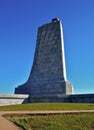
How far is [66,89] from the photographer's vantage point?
30828 millimetres

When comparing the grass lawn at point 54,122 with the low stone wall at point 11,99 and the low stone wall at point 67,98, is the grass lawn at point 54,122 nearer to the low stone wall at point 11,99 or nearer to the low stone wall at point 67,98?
the low stone wall at point 67,98

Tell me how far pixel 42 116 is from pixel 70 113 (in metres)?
1.77

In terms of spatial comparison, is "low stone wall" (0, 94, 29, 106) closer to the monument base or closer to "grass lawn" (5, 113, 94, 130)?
the monument base

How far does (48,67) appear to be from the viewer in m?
34.6

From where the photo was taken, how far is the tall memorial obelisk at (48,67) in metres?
32.2

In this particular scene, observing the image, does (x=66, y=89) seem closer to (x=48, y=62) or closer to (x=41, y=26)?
(x=48, y=62)

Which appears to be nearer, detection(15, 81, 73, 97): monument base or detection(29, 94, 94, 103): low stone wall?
detection(29, 94, 94, 103): low stone wall

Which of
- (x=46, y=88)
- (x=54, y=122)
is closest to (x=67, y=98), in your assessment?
(x=46, y=88)

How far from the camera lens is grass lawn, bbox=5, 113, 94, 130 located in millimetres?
10859

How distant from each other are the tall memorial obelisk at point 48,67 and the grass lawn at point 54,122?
726 inches

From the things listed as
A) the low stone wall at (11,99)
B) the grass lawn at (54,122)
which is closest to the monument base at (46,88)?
the low stone wall at (11,99)

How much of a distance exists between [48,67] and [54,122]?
23.2 metres

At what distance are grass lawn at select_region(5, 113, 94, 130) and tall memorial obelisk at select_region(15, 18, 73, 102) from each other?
18.4 meters

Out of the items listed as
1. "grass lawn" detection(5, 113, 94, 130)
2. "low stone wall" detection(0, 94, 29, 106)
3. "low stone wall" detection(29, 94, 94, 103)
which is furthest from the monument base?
"grass lawn" detection(5, 113, 94, 130)
